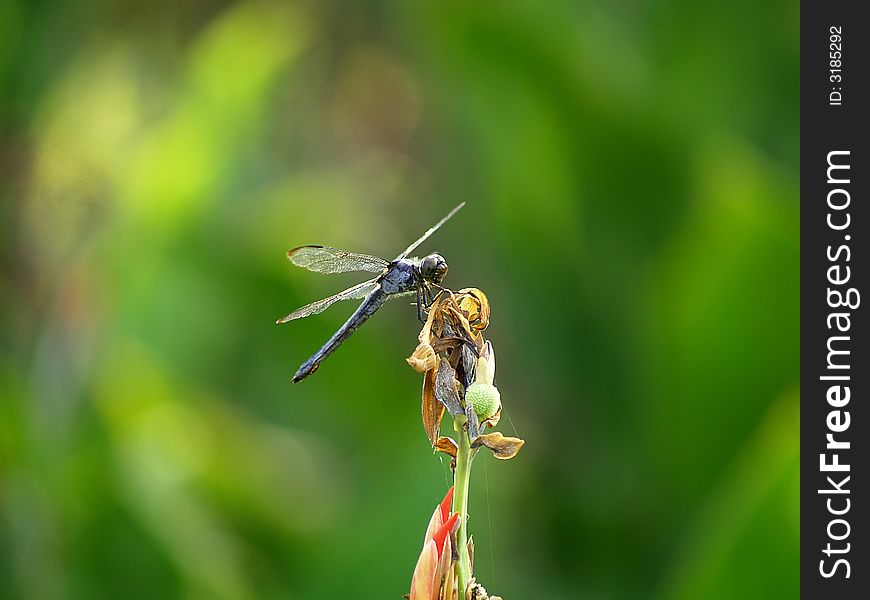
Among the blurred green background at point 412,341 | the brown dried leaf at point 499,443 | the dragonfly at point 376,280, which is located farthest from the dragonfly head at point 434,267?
the blurred green background at point 412,341

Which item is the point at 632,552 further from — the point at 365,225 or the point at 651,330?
the point at 365,225

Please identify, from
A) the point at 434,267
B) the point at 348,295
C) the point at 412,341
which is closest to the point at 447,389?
the point at 434,267

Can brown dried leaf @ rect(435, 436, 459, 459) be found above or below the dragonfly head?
below

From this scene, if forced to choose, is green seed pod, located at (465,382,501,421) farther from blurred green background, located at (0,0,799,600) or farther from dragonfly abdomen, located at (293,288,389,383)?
blurred green background, located at (0,0,799,600)

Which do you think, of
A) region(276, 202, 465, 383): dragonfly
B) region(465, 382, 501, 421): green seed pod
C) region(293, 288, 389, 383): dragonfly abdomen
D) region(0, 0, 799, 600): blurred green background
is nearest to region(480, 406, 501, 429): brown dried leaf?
region(465, 382, 501, 421): green seed pod

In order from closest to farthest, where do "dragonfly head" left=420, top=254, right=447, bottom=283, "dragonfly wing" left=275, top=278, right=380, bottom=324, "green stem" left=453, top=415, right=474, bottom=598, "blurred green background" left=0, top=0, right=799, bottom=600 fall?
"green stem" left=453, top=415, right=474, bottom=598, "dragonfly head" left=420, top=254, right=447, bottom=283, "dragonfly wing" left=275, top=278, right=380, bottom=324, "blurred green background" left=0, top=0, right=799, bottom=600

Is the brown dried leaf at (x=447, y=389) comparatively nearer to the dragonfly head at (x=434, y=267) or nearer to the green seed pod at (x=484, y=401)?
the green seed pod at (x=484, y=401)
